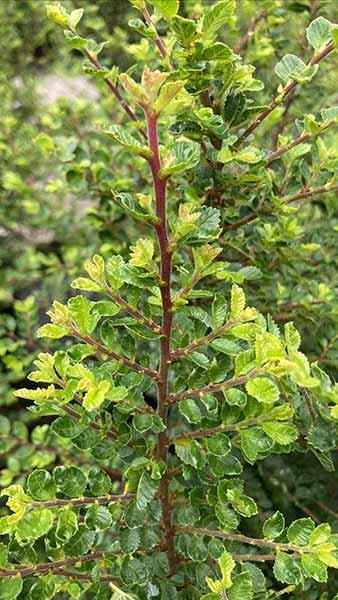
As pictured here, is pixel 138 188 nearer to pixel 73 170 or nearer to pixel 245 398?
pixel 73 170

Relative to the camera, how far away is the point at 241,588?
625mm

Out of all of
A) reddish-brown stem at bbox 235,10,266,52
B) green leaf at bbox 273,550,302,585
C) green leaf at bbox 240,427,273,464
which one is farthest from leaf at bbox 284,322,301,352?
reddish-brown stem at bbox 235,10,266,52

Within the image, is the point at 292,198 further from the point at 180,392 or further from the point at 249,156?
the point at 180,392

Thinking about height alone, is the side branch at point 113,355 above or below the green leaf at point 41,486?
above

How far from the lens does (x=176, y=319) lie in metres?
0.81

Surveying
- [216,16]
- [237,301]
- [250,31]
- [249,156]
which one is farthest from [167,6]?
[250,31]

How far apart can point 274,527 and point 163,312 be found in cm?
26

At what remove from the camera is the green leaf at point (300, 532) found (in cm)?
65

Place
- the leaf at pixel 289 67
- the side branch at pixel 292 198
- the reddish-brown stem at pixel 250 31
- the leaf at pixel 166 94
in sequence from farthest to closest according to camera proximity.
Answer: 1. the reddish-brown stem at pixel 250 31
2. the side branch at pixel 292 198
3. the leaf at pixel 289 67
4. the leaf at pixel 166 94

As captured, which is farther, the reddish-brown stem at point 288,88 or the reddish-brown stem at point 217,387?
the reddish-brown stem at point 288,88

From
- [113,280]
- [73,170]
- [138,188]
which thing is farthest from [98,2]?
[113,280]

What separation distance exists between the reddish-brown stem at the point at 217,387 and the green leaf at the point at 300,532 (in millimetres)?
156

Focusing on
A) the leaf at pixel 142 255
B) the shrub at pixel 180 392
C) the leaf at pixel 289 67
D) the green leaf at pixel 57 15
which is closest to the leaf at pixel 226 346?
the shrub at pixel 180 392

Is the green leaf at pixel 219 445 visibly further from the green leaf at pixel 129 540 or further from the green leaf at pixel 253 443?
the green leaf at pixel 129 540
